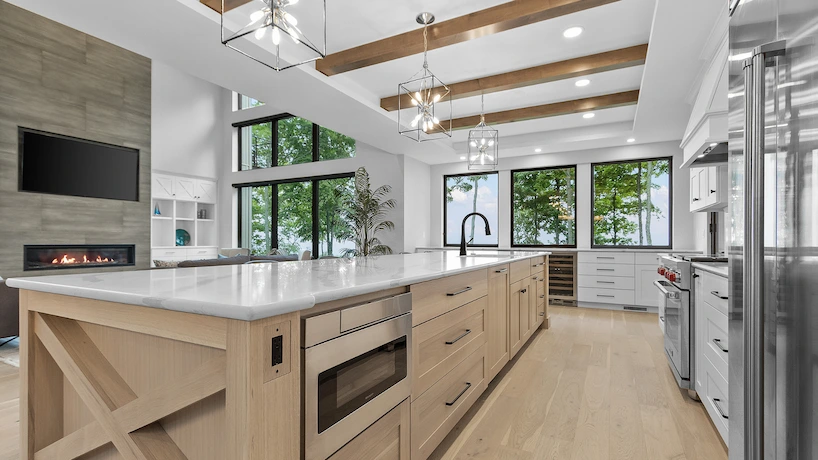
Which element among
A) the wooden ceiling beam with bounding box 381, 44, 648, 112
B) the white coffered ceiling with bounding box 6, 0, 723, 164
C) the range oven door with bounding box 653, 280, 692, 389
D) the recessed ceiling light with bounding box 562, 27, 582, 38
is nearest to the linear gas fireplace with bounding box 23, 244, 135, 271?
the white coffered ceiling with bounding box 6, 0, 723, 164

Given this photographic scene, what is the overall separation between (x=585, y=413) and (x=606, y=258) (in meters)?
4.02

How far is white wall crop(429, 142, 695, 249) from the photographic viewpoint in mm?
5645

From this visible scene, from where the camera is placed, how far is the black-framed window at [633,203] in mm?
5910

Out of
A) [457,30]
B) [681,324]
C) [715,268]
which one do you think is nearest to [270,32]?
[457,30]

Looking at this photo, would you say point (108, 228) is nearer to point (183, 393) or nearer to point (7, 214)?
point (7, 214)

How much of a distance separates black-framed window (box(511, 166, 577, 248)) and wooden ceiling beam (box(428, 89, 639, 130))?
1.87 meters

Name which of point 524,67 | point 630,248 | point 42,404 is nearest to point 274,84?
point 524,67

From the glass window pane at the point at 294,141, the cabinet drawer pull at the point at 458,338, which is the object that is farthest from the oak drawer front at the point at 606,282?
the glass window pane at the point at 294,141

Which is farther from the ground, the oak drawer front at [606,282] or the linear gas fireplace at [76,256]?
the linear gas fireplace at [76,256]

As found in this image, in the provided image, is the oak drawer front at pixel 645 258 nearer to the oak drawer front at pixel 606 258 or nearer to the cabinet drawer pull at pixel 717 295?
the oak drawer front at pixel 606 258

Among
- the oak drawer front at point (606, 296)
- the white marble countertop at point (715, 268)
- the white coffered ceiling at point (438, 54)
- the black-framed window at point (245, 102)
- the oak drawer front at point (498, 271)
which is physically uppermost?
the black-framed window at point (245, 102)

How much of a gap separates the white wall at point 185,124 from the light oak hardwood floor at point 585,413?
24.8 feet

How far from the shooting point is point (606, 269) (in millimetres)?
5793

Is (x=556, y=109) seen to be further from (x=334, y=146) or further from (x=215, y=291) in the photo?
(x=215, y=291)
